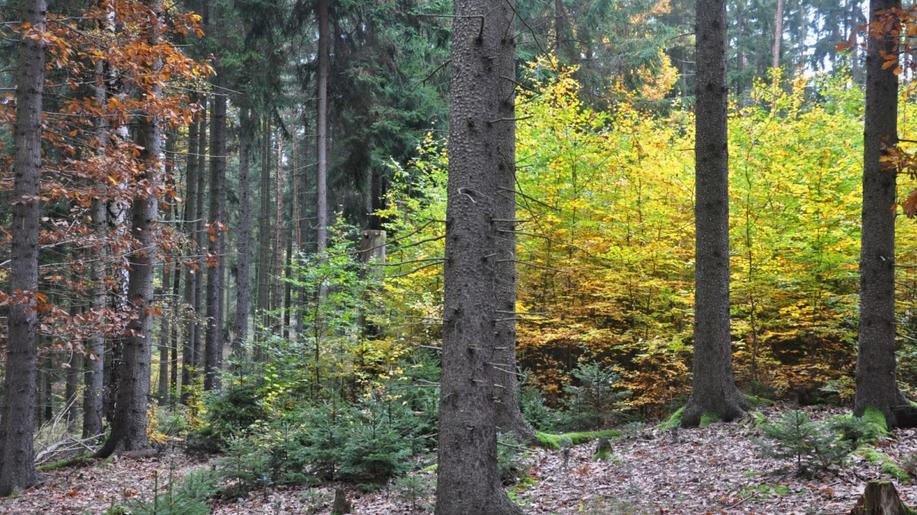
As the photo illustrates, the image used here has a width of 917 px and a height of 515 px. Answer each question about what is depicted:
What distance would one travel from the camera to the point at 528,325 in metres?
13.2

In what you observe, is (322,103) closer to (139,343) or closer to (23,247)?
(139,343)

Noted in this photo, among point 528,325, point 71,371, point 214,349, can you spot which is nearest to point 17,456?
point 528,325

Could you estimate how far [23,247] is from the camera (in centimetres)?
822

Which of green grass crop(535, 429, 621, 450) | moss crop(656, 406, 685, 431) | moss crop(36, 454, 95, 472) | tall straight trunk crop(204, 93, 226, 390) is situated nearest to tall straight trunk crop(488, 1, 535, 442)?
green grass crop(535, 429, 621, 450)

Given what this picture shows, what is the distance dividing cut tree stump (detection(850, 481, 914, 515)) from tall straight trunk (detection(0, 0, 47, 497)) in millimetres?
8754

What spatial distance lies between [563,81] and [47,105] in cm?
1225

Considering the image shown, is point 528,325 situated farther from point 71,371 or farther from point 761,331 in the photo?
point 71,371

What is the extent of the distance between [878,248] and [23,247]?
10.1 metres


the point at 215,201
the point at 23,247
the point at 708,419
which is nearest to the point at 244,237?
the point at 215,201

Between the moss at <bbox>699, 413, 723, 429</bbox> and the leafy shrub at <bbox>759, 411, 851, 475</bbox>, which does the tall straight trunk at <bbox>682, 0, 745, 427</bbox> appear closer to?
the moss at <bbox>699, 413, 723, 429</bbox>

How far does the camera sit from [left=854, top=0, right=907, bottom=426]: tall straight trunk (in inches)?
292

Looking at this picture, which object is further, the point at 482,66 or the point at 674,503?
the point at 674,503

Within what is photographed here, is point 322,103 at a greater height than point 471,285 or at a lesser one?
greater

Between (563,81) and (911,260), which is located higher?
(563,81)
